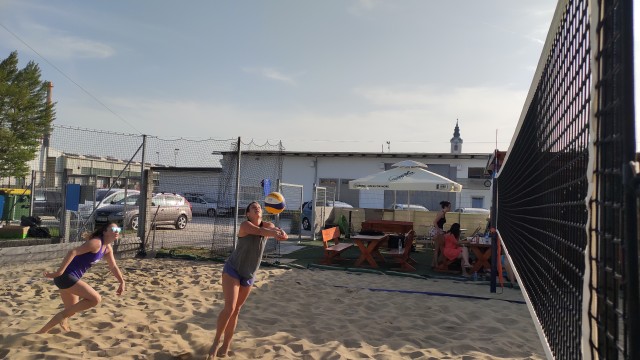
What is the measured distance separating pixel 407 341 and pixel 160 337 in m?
2.59

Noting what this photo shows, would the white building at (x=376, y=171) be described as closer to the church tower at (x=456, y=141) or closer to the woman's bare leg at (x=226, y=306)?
the woman's bare leg at (x=226, y=306)

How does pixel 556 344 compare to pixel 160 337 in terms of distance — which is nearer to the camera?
pixel 556 344

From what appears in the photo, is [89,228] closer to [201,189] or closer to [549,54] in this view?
[201,189]

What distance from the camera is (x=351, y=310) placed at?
659 cm

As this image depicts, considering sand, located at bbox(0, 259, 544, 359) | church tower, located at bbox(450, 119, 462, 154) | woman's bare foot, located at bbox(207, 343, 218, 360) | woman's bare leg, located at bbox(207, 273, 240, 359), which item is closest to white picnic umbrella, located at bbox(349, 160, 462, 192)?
sand, located at bbox(0, 259, 544, 359)

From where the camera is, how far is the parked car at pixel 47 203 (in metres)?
13.7

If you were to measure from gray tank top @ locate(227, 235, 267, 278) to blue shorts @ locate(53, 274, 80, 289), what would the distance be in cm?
167

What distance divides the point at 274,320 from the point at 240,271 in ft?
4.81

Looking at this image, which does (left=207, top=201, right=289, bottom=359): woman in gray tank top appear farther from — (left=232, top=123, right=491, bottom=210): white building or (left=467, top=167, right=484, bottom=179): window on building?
(left=467, top=167, right=484, bottom=179): window on building

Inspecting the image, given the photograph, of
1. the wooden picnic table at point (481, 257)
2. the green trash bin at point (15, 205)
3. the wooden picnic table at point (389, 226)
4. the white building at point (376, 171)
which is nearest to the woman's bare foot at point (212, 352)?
the wooden picnic table at point (481, 257)

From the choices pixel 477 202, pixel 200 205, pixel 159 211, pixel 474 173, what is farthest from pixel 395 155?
pixel 159 211

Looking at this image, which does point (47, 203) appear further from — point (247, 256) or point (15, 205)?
point (247, 256)

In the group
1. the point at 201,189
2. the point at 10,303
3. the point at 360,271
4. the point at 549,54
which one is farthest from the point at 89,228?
the point at 549,54

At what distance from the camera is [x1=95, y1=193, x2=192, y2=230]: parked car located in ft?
49.1
